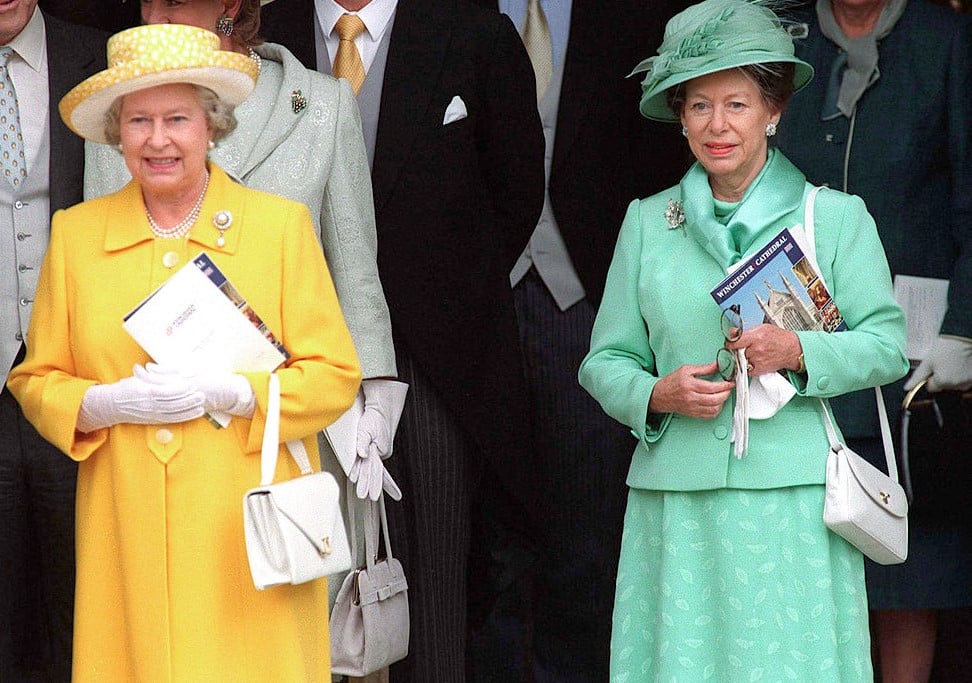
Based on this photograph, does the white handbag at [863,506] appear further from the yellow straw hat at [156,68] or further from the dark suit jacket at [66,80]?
the dark suit jacket at [66,80]

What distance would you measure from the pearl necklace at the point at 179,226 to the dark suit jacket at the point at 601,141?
58.4 inches

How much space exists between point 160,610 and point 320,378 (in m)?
0.55

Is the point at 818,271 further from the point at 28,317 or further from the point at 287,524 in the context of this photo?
the point at 28,317

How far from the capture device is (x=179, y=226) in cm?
358

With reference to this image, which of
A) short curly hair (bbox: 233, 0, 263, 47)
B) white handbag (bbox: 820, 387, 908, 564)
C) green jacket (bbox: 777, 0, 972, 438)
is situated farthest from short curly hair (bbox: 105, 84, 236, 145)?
green jacket (bbox: 777, 0, 972, 438)

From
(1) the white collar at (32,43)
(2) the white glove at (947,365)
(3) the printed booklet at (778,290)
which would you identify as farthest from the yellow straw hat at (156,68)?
(2) the white glove at (947,365)

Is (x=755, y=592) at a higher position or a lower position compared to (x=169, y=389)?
lower

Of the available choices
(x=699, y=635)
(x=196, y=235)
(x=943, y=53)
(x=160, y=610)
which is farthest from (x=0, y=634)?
(x=943, y=53)

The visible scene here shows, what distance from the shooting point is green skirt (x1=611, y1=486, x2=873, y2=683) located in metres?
3.72

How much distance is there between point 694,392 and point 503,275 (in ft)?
3.29

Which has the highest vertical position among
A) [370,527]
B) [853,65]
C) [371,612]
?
[853,65]

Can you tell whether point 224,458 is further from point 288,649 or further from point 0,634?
point 0,634

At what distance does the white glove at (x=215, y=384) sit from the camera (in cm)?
341

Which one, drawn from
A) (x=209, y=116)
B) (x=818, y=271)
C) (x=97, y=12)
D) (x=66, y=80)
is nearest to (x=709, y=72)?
(x=818, y=271)
